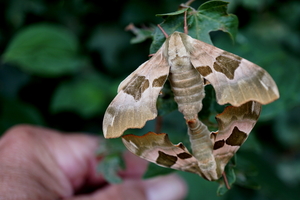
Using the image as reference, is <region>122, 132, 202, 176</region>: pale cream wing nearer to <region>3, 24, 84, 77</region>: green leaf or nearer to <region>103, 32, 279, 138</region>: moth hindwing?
<region>103, 32, 279, 138</region>: moth hindwing

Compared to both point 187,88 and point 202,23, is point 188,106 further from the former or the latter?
point 202,23

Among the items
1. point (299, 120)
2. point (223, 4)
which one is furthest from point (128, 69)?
point (299, 120)

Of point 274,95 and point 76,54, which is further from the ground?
point 274,95

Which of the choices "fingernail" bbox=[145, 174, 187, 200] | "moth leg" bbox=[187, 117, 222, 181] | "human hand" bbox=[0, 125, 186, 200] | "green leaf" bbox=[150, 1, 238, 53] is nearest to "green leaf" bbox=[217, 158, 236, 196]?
"moth leg" bbox=[187, 117, 222, 181]

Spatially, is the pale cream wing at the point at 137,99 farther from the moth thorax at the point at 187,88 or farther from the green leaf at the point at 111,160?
the green leaf at the point at 111,160

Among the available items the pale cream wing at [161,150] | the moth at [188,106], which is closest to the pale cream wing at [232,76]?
the moth at [188,106]

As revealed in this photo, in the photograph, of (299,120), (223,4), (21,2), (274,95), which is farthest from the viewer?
(299,120)

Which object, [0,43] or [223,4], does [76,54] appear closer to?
[0,43]
